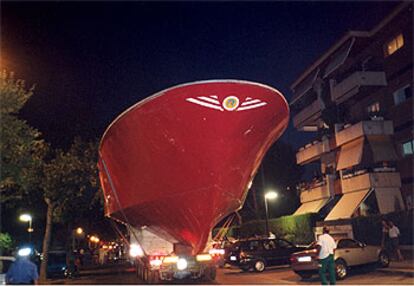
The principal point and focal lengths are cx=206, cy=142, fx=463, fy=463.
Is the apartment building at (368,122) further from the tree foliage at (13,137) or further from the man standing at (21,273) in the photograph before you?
the man standing at (21,273)

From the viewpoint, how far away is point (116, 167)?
516 inches

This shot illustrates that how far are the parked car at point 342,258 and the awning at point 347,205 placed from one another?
45.1 feet

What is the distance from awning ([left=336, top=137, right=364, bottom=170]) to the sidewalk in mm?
10669

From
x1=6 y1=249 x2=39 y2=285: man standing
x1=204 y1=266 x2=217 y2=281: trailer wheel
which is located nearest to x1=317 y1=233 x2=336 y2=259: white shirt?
x1=204 y1=266 x2=217 y2=281: trailer wheel

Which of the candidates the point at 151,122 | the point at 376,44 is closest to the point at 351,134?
the point at 376,44

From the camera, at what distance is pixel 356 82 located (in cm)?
3073

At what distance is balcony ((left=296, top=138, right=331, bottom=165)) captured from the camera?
3603cm

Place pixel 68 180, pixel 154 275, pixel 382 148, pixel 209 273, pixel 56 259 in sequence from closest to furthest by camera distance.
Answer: pixel 154 275 → pixel 209 273 → pixel 56 259 → pixel 68 180 → pixel 382 148

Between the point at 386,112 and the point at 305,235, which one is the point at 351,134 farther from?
the point at 305,235

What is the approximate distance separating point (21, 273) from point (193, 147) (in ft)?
15.7

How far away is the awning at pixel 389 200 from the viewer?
2848 centimetres

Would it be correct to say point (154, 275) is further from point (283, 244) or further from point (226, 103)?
point (283, 244)

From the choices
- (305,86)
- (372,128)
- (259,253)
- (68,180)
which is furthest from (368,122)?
(68,180)

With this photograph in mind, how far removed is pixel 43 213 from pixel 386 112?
73.6 ft
